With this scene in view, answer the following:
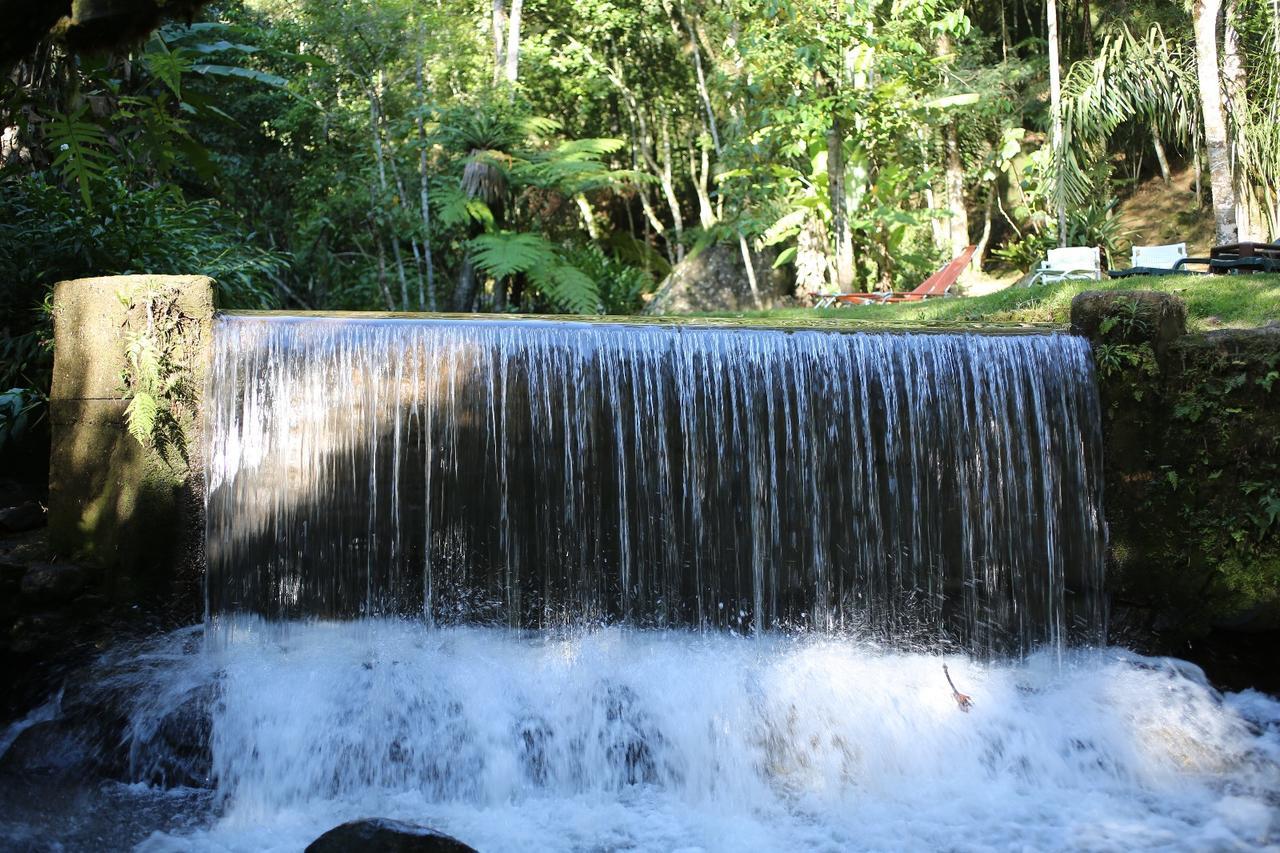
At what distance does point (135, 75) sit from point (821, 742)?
9629 millimetres

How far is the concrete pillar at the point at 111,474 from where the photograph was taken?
6.62 m

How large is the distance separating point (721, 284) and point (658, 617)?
1280 centimetres

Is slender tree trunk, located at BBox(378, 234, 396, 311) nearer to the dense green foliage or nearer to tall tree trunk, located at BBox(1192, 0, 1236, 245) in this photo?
the dense green foliage

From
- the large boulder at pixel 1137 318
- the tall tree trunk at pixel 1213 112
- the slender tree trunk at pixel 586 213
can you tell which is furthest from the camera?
the slender tree trunk at pixel 586 213

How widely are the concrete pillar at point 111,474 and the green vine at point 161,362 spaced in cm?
2

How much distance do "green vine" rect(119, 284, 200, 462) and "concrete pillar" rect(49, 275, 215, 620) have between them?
0.02 m

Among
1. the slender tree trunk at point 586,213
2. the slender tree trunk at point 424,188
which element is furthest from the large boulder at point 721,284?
the slender tree trunk at point 424,188

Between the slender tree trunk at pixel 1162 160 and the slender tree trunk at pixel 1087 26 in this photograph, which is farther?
the slender tree trunk at pixel 1087 26

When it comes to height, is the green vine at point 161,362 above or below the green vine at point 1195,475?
above

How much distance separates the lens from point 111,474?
21.7 feet

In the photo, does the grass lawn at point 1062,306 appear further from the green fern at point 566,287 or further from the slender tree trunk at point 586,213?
the slender tree trunk at point 586,213

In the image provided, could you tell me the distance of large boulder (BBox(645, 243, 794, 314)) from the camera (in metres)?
19.1

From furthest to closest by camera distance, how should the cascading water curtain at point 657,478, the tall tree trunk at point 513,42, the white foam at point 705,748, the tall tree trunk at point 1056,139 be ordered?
the tall tree trunk at point 513,42
the tall tree trunk at point 1056,139
the cascading water curtain at point 657,478
the white foam at point 705,748

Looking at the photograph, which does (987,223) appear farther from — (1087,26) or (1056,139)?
(1056,139)
